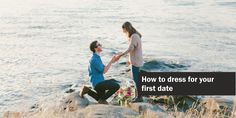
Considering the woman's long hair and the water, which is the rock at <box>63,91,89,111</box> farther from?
the water

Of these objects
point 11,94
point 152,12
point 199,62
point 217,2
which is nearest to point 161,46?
point 199,62

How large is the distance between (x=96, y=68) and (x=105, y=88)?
2.28ft

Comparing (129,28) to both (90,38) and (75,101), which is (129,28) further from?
(90,38)

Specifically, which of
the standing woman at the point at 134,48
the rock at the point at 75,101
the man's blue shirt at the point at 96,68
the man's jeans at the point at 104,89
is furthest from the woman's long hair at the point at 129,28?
the rock at the point at 75,101

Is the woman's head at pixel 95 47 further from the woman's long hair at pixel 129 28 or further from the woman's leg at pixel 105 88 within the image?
the woman's leg at pixel 105 88

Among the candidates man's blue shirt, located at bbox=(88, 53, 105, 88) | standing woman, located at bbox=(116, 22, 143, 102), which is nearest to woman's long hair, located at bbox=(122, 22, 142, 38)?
standing woman, located at bbox=(116, 22, 143, 102)

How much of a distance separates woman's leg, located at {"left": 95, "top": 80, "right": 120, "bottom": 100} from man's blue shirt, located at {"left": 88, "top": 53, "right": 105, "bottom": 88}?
0.11m

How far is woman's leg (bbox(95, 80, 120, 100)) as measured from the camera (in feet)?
42.4

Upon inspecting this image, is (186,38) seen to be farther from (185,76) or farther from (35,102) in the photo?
(185,76)

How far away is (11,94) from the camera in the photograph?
20453 millimetres

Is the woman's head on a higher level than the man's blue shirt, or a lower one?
higher

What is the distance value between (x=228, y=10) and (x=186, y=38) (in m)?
15.4

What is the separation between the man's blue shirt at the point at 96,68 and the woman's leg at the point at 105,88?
11 cm
